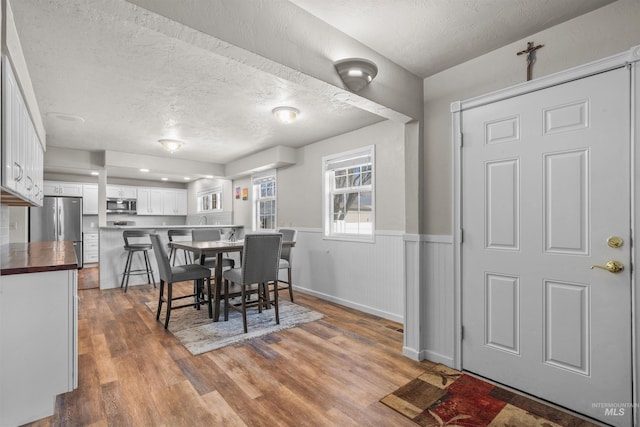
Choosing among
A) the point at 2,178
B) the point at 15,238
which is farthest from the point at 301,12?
the point at 15,238

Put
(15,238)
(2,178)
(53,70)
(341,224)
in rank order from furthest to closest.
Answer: (15,238) < (341,224) < (53,70) < (2,178)

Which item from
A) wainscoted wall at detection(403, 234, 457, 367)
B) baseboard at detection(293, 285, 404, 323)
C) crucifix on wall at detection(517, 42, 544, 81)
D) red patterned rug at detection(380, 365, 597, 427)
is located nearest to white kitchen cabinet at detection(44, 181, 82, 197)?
baseboard at detection(293, 285, 404, 323)

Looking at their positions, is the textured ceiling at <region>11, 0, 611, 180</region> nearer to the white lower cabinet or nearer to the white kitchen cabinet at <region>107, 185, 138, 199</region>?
the white lower cabinet

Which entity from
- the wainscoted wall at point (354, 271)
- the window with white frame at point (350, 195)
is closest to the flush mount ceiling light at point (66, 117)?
the window with white frame at point (350, 195)

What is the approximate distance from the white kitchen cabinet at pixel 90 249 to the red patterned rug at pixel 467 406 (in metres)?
7.71

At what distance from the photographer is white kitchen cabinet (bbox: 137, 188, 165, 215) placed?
7969mm

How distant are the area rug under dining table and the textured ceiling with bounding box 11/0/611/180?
7.63ft

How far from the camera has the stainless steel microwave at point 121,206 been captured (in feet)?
24.4

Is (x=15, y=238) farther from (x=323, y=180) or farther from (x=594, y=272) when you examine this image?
(x=594, y=272)

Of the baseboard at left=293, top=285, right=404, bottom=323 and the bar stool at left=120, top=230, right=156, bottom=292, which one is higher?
the bar stool at left=120, top=230, right=156, bottom=292

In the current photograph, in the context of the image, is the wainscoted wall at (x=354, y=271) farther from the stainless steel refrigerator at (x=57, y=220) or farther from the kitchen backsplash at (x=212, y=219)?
the stainless steel refrigerator at (x=57, y=220)

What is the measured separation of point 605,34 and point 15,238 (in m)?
7.28

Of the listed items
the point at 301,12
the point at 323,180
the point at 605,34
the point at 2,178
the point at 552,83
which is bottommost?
the point at 2,178

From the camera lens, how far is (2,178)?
65.0 inches
